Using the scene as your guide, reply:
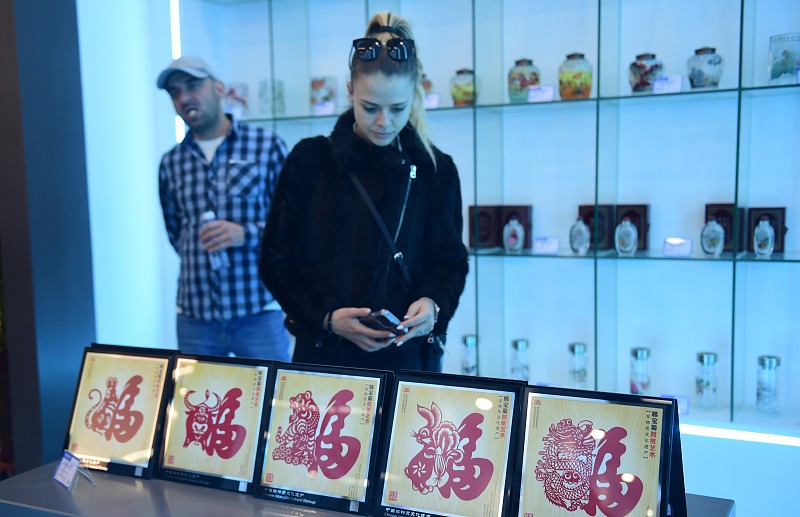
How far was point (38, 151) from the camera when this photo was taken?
2.74m

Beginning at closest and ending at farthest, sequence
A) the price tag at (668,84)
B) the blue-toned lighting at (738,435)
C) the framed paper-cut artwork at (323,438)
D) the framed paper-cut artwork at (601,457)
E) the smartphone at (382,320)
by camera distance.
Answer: the framed paper-cut artwork at (601,457) → the framed paper-cut artwork at (323,438) → the smartphone at (382,320) → the blue-toned lighting at (738,435) → the price tag at (668,84)

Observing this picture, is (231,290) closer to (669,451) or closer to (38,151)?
(38,151)

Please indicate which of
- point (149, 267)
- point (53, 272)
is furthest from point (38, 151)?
point (149, 267)

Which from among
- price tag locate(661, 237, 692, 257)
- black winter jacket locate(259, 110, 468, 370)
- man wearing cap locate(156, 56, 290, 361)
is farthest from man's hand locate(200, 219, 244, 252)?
price tag locate(661, 237, 692, 257)

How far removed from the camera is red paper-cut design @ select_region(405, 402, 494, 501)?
4.11 ft

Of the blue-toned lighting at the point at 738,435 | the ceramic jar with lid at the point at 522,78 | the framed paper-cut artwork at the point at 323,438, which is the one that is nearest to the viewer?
the framed paper-cut artwork at the point at 323,438

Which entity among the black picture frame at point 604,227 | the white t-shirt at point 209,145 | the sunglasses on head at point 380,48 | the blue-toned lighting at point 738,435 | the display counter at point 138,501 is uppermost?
the sunglasses on head at point 380,48

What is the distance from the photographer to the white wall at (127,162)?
3285 mm

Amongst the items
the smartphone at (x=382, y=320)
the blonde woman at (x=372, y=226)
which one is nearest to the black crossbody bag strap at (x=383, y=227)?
the blonde woman at (x=372, y=226)

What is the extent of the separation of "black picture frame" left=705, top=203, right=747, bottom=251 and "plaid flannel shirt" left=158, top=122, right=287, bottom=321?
1.66 m

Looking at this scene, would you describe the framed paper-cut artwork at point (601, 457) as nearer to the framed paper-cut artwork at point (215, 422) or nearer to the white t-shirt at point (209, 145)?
the framed paper-cut artwork at point (215, 422)

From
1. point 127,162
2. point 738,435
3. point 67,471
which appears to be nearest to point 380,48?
point 67,471

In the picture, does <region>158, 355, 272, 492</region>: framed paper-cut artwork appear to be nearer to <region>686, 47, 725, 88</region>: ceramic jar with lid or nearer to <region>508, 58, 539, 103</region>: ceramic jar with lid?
<region>508, 58, 539, 103</region>: ceramic jar with lid

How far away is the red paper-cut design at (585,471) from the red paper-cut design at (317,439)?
1.14 ft
